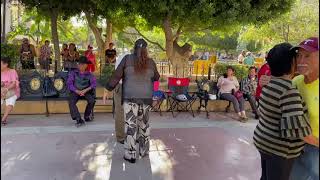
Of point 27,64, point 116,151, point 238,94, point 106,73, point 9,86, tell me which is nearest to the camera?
point 116,151

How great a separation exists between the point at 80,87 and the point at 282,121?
226 inches

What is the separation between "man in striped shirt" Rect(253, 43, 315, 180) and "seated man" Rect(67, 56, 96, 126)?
207 inches

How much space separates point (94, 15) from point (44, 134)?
7875mm

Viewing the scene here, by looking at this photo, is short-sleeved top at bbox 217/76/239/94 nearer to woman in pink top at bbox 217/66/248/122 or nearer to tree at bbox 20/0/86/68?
woman in pink top at bbox 217/66/248/122

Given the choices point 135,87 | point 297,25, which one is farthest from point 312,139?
point 297,25

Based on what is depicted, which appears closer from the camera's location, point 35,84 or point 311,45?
point 311,45

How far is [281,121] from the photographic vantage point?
284 cm

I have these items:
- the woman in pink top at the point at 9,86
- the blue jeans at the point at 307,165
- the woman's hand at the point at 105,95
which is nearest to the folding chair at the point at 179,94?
the woman's hand at the point at 105,95

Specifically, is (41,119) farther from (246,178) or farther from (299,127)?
(299,127)

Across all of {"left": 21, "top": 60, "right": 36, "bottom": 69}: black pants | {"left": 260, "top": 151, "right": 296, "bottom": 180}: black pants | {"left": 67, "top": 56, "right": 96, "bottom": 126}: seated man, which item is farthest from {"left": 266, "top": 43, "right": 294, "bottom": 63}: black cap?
{"left": 21, "top": 60, "right": 36, "bottom": 69}: black pants

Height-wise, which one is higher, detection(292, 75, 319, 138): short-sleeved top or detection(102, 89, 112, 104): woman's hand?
detection(292, 75, 319, 138): short-sleeved top

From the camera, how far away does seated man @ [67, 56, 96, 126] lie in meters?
7.85

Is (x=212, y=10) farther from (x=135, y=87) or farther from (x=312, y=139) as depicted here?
(x=312, y=139)

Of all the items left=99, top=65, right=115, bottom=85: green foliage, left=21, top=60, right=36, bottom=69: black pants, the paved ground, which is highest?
left=21, top=60, right=36, bottom=69: black pants
